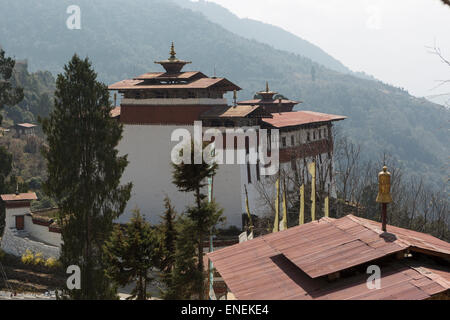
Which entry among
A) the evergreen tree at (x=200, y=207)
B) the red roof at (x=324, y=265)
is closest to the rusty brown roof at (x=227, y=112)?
the evergreen tree at (x=200, y=207)

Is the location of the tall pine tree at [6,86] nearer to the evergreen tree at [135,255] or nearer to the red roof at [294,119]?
the red roof at [294,119]

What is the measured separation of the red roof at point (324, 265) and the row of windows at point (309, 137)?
27.0m

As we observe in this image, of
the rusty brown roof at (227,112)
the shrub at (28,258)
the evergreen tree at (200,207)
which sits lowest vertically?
the shrub at (28,258)

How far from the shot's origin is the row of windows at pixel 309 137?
42.4 metres

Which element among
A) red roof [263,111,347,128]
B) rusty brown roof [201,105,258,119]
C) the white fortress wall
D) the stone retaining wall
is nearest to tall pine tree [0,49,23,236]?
the stone retaining wall

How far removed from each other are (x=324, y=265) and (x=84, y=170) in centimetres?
1746

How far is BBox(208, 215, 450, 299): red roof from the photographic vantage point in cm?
1129

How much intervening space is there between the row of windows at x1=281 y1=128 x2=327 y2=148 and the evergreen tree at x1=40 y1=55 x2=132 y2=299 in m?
16.7

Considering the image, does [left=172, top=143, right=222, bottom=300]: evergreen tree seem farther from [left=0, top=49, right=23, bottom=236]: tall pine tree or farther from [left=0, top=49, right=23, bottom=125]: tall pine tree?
[left=0, top=49, right=23, bottom=125]: tall pine tree

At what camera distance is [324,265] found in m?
12.4

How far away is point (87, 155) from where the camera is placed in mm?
27656

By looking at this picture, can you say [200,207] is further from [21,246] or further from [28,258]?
[21,246]

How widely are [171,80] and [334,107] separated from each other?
164m
